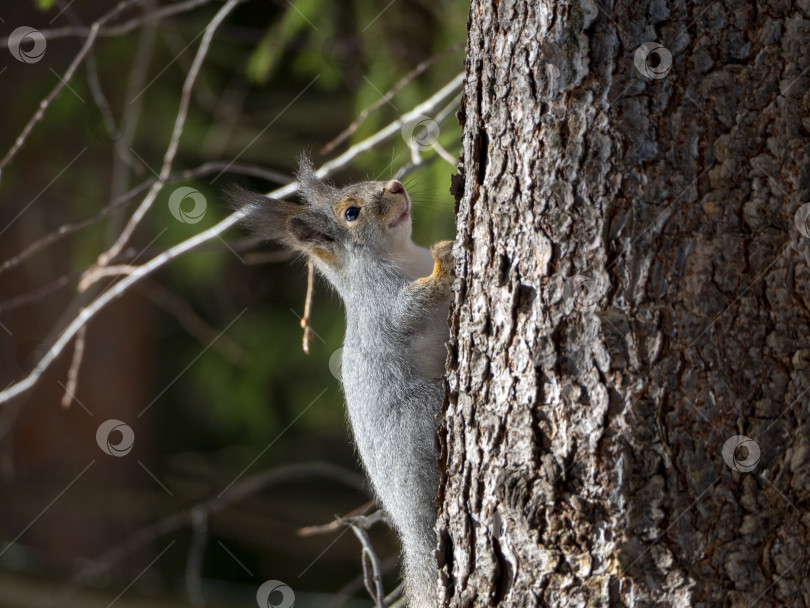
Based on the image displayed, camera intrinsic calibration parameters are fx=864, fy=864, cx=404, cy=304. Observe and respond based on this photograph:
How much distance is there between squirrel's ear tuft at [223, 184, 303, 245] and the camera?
252 cm

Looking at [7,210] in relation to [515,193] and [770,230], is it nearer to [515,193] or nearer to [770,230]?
[515,193]

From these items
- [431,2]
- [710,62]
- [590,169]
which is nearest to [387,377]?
[590,169]

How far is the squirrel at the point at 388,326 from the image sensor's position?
202 centimetres

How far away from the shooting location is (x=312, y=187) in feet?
9.07

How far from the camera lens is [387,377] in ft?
7.27

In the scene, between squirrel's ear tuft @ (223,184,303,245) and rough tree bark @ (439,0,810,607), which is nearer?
rough tree bark @ (439,0,810,607)
